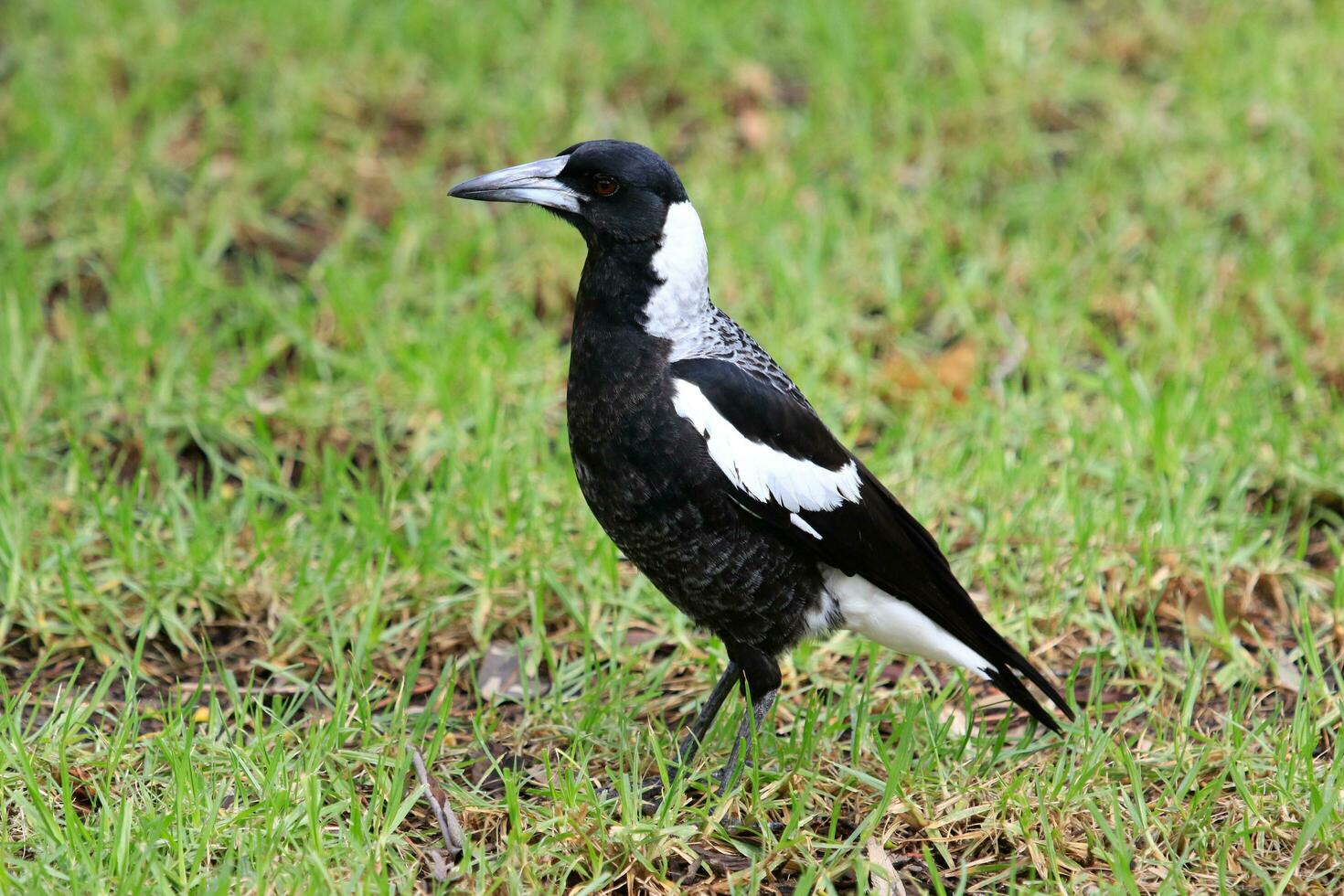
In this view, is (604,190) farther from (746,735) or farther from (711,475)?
(746,735)

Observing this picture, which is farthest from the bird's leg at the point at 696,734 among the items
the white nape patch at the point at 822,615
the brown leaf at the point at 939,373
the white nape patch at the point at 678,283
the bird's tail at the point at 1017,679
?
the brown leaf at the point at 939,373

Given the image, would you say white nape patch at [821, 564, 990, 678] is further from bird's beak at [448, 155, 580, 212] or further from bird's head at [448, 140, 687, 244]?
bird's beak at [448, 155, 580, 212]

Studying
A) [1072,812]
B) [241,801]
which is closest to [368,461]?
[241,801]

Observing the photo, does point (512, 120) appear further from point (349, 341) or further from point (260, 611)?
point (260, 611)

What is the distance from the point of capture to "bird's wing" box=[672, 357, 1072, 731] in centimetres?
253

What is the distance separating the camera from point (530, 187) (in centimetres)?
271

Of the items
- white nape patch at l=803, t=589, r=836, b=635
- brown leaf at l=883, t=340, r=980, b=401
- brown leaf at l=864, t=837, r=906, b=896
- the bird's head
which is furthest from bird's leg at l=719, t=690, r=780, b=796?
brown leaf at l=883, t=340, r=980, b=401

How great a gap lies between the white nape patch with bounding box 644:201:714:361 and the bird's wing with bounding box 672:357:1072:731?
0.31 feet

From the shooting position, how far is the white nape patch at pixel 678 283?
2639 millimetres

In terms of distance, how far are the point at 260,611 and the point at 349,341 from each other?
1113 millimetres

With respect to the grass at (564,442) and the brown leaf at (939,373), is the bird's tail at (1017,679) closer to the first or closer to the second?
the grass at (564,442)

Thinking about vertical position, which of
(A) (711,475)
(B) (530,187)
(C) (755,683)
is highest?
(B) (530,187)

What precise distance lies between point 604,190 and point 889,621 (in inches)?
36.2

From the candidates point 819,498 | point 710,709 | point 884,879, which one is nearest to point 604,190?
point 819,498
